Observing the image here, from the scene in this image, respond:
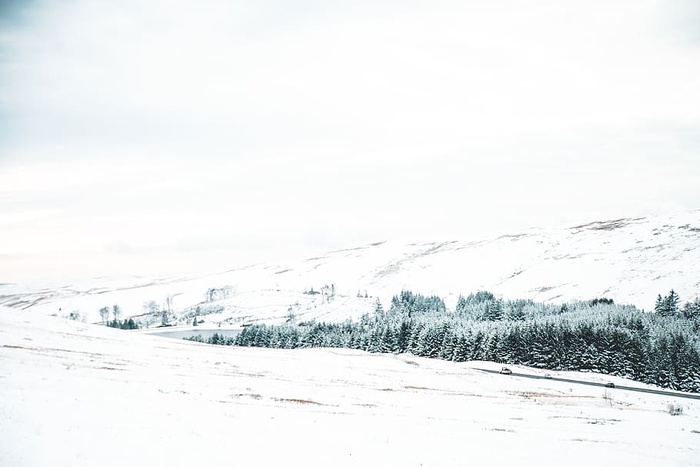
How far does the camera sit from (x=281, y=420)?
2631cm

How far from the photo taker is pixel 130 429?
21.1 meters

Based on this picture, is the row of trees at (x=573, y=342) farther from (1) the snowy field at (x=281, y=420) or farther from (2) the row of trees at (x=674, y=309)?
(1) the snowy field at (x=281, y=420)

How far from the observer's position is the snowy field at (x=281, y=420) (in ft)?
63.4

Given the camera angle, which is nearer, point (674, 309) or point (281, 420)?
point (281, 420)

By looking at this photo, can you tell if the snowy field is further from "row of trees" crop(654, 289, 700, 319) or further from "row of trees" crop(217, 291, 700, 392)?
"row of trees" crop(654, 289, 700, 319)

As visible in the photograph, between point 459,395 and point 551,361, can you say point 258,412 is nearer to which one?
point 459,395

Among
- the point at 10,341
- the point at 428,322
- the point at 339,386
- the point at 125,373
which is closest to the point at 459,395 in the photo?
the point at 339,386

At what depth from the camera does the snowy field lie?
19.3 metres

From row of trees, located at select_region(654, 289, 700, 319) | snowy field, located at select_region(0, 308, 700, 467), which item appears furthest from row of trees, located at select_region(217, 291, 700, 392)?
snowy field, located at select_region(0, 308, 700, 467)

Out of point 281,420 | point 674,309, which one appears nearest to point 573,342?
point 674,309

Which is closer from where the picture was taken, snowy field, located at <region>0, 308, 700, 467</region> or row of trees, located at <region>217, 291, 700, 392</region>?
snowy field, located at <region>0, 308, 700, 467</region>

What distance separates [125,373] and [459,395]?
31.0 meters

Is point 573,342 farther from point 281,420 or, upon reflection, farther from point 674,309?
point 281,420

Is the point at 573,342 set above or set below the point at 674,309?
below
